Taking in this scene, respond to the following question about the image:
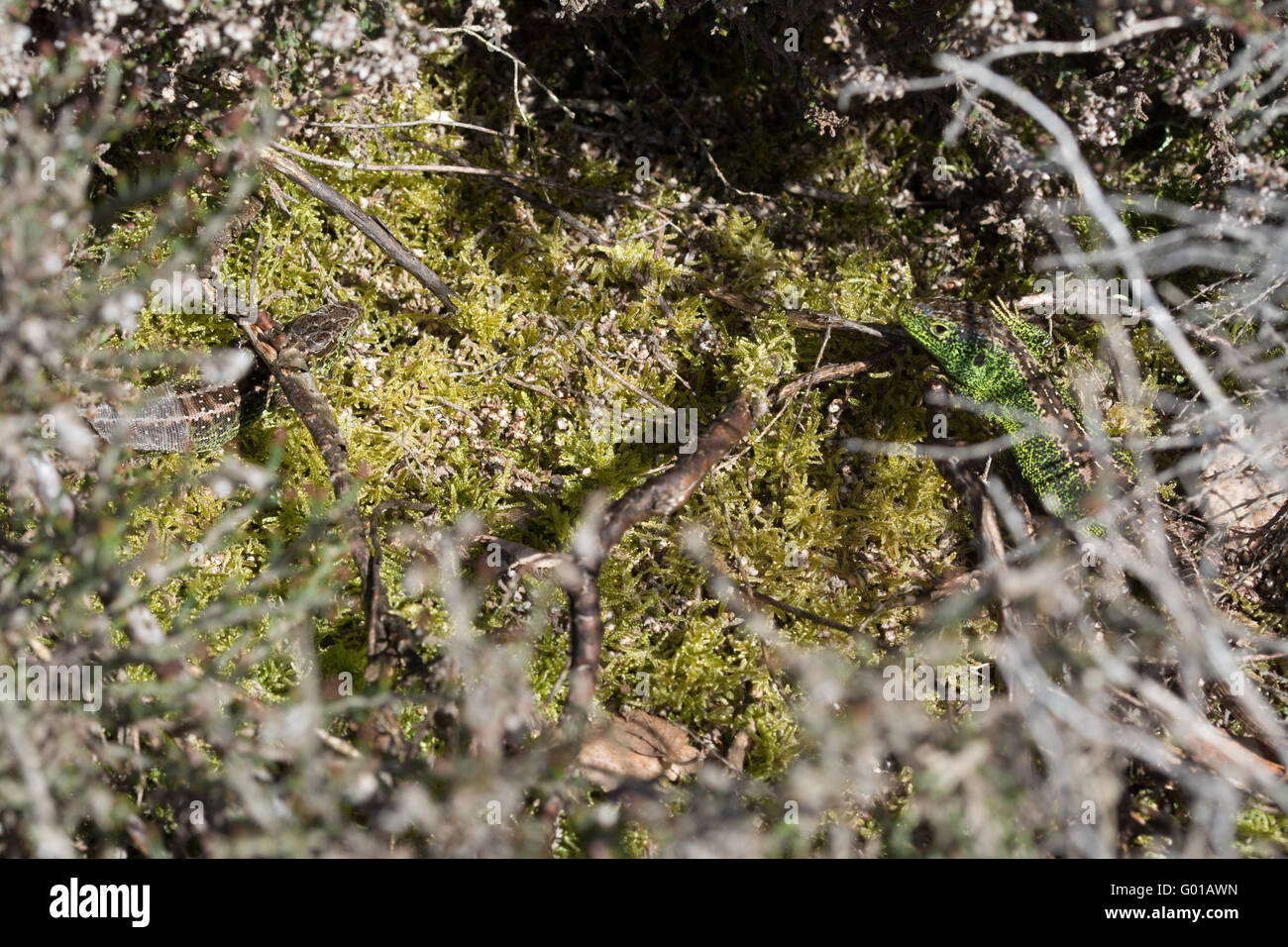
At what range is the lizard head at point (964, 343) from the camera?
4.95 metres

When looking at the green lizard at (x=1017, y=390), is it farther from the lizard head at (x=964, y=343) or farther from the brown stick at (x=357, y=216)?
the brown stick at (x=357, y=216)

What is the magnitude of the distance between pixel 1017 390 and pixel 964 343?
0.45 m

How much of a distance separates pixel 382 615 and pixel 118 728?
1077 millimetres

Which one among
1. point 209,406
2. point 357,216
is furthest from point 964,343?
point 209,406

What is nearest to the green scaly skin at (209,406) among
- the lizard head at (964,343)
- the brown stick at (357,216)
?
the brown stick at (357,216)

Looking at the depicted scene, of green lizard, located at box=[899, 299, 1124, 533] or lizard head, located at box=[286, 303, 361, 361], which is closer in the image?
lizard head, located at box=[286, 303, 361, 361]

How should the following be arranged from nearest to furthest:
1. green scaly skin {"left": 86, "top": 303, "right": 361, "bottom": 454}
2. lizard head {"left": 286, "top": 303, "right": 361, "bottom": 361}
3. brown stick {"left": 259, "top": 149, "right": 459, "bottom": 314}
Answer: green scaly skin {"left": 86, "top": 303, "right": 361, "bottom": 454} → lizard head {"left": 286, "top": 303, "right": 361, "bottom": 361} → brown stick {"left": 259, "top": 149, "right": 459, "bottom": 314}

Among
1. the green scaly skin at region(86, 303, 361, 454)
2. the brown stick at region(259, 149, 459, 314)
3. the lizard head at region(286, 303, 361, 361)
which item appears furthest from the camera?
the brown stick at region(259, 149, 459, 314)

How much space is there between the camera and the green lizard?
4961 mm

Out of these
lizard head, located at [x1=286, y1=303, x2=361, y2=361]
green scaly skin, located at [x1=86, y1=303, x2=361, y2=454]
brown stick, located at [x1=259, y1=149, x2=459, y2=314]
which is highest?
brown stick, located at [x1=259, y1=149, x2=459, y2=314]

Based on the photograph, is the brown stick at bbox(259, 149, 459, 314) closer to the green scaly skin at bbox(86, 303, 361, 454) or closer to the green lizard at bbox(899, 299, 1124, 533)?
the green scaly skin at bbox(86, 303, 361, 454)

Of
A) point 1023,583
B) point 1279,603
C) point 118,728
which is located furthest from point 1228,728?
point 118,728

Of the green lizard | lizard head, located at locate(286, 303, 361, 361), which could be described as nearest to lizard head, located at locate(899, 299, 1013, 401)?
the green lizard
